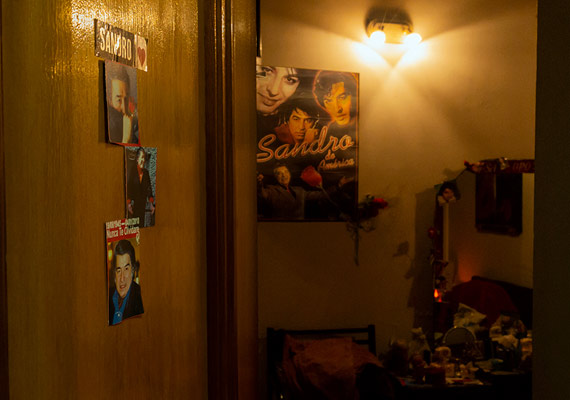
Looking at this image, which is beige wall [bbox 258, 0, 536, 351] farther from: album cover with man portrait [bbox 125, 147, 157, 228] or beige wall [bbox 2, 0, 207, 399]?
album cover with man portrait [bbox 125, 147, 157, 228]

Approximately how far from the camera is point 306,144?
3234mm

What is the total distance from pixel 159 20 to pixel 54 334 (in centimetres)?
61

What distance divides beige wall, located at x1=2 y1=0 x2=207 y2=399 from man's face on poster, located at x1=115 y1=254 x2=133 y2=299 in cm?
4

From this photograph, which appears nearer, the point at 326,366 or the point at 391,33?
the point at 326,366

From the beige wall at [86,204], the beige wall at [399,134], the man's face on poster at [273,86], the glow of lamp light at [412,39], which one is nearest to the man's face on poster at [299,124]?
the man's face on poster at [273,86]

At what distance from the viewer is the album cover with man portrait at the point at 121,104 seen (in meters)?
0.81

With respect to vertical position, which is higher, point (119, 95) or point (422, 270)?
point (119, 95)

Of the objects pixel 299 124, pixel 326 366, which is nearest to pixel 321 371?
pixel 326 366

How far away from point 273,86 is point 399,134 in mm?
901

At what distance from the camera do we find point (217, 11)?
1.10m

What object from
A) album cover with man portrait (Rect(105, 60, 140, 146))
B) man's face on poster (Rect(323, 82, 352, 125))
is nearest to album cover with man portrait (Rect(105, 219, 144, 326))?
album cover with man portrait (Rect(105, 60, 140, 146))

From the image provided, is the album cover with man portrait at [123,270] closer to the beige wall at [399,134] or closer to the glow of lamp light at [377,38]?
the beige wall at [399,134]

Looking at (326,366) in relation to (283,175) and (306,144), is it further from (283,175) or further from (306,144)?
(306,144)

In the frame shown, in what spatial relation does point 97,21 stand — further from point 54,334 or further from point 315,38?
point 315,38
